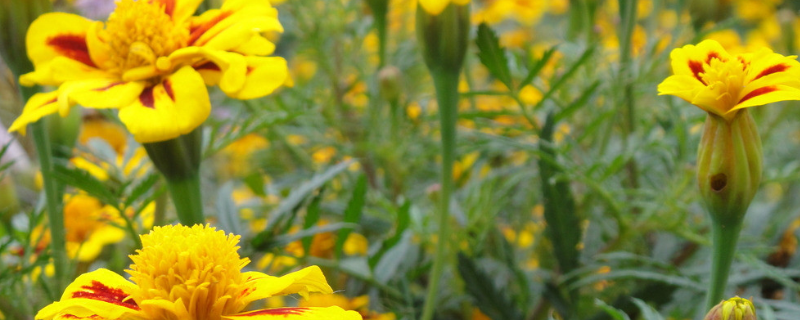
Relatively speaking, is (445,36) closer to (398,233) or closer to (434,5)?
(434,5)

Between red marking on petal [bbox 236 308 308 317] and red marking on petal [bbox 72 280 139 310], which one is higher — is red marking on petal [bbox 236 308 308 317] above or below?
above

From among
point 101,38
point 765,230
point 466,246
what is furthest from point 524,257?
point 101,38

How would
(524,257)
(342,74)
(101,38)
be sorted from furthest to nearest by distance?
1. (342,74)
2. (524,257)
3. (101,38)

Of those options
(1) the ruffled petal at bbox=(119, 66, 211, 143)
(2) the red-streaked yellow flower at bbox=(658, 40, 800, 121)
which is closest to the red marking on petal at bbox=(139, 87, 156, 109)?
(1) the ruffled petal at bbox=(119, 66, 211, 143)

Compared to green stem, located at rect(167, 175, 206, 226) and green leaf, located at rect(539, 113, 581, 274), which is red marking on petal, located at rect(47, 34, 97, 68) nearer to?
green stem, located at rect(167, 175, 206, 226)

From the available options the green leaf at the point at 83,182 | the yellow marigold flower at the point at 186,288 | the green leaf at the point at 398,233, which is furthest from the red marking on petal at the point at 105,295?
the green leaf at the point at 398,233

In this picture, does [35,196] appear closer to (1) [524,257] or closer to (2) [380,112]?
(2) [380,112]
